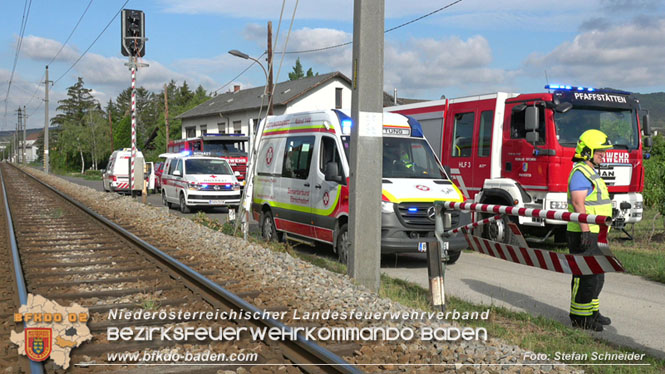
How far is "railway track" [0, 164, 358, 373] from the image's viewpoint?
15.4 ft

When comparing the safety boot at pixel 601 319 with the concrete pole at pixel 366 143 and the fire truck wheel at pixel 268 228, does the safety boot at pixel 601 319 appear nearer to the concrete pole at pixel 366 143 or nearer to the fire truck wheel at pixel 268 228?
the concrete pole at pixel 366 143

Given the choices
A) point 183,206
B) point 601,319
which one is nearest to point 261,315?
point 601,319

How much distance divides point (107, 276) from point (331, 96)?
133ft

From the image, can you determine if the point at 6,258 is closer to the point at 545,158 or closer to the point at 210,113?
the point at 545,158

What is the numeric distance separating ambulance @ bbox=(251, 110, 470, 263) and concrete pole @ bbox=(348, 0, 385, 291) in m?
0.91

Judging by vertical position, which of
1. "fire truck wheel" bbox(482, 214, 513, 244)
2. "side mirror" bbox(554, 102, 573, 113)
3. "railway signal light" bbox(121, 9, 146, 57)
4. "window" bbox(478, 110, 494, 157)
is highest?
"railway signal light" bbox(121, 9, 146, 57)

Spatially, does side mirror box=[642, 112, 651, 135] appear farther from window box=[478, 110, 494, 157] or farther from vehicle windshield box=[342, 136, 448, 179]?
vehicle windshield box=[342, 136, 448, 179]

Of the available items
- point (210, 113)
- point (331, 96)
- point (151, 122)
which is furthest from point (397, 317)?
point (151, 122)

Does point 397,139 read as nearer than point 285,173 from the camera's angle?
Yes

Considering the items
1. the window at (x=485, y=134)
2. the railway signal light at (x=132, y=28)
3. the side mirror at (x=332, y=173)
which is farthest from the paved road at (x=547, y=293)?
the railway signal light at (x=132, y=28)

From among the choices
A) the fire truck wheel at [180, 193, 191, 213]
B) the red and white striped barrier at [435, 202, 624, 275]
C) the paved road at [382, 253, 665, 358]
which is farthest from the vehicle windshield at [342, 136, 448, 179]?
the fire truck wheel at [180, 193, 191, 213]

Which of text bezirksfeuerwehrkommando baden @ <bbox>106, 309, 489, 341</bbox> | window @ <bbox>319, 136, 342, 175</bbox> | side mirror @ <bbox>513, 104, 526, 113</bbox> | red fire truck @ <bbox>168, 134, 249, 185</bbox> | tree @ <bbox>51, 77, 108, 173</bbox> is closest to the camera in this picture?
text bezirksfeuerwehrkommando baden @ <bbox>106, 309, 489, 341</bbox>

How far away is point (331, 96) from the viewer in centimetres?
4769

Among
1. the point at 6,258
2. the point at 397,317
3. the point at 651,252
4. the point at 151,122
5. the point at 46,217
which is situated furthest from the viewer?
the point at 151,122
